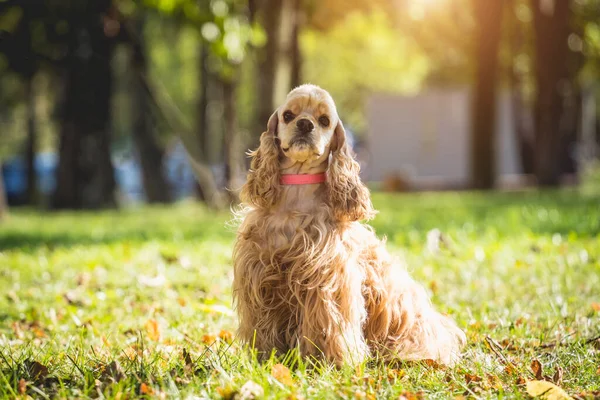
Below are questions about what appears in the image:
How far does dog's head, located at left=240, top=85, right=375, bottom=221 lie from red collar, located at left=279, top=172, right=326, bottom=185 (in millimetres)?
40

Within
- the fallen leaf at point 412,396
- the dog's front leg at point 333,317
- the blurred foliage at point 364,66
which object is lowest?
the fallen leaf at point 412,396

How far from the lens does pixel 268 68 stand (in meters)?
13.9

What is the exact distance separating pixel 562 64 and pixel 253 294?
1866 cm

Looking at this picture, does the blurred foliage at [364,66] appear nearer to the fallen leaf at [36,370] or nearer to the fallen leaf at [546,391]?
the fallen leaf at [36,370]

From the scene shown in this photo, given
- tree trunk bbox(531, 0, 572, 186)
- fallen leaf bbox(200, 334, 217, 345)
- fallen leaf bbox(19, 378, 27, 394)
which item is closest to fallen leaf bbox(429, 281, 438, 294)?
fallen leaf bbox(200, 334, 217, 345)

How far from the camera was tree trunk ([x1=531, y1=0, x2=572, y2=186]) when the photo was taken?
19781mm

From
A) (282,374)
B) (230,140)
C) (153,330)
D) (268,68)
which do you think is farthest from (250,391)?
(230,140)

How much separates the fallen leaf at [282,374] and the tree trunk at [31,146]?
85.1 ft

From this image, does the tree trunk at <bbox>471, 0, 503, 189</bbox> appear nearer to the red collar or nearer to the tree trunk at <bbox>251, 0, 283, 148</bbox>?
the tree trunk at <bbox>251, 0, 283, 148</bbox>

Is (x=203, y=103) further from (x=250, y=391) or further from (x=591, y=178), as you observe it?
(x=250, y=391)

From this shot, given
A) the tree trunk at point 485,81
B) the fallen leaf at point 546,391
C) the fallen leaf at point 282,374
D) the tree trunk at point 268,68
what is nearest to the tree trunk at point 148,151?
the tree trunk at point 268,68

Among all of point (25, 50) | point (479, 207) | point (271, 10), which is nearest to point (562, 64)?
point (479, 207)

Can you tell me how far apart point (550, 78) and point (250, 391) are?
18.9 m

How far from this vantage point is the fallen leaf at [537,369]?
3682 mm
